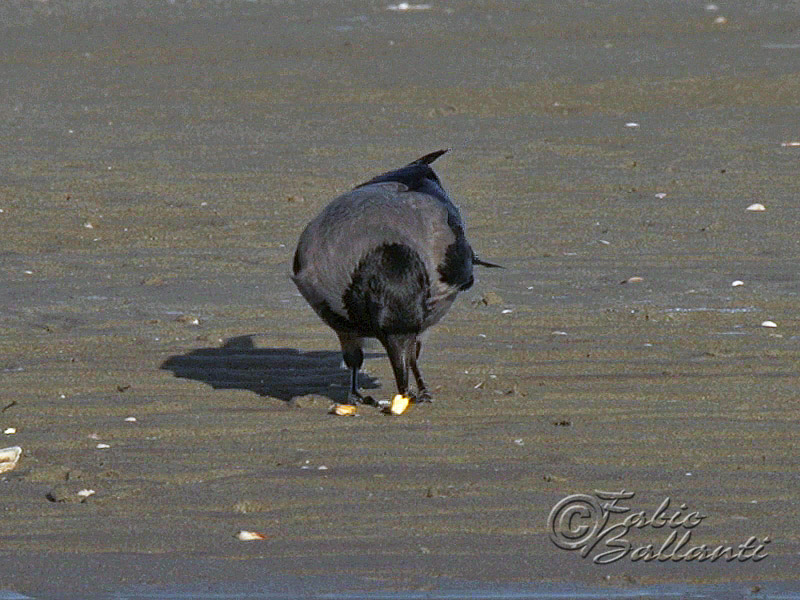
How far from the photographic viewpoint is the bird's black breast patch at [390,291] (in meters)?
6.07

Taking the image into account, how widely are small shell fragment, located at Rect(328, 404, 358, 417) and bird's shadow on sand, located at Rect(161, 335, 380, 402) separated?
0.85 feet

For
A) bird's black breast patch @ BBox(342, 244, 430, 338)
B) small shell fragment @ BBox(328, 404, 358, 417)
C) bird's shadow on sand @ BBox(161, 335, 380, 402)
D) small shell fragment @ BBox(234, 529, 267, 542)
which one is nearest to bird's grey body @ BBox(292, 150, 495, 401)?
bird's black breast patch @ BBox(342, 244, 430, 338)

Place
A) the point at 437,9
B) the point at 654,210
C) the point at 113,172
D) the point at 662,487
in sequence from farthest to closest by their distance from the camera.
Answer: the point at 437,9 < the point at 113,172 < the point at 654,210 < the point at 662,487

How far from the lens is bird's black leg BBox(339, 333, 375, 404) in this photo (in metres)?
6.68

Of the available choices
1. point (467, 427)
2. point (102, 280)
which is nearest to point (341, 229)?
point (467, 427)

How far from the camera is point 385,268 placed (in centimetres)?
A: 611

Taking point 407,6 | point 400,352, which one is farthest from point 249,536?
point 407,6

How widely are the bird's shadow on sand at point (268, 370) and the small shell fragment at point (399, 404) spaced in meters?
0.43

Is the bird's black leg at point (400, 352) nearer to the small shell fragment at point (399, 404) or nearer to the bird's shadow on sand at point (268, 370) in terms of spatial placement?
the small shell fragment at point (399, 404)

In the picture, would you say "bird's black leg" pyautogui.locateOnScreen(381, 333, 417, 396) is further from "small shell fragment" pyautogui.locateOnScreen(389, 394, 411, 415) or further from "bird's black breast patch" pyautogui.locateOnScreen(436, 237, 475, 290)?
"bird's black breast patch" pyautogui.locateOnScreen(436, 237, 475, 290)

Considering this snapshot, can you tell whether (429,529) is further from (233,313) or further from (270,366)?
(233,313)

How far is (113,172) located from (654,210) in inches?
147

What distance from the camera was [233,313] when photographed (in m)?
8.09

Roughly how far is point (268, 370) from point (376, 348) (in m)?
0.50
